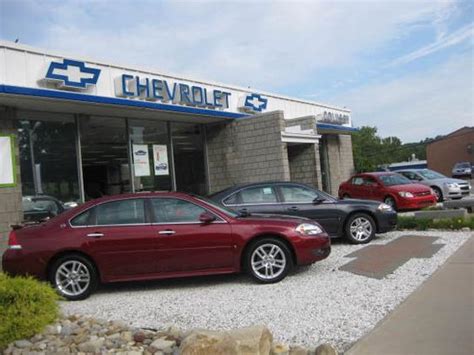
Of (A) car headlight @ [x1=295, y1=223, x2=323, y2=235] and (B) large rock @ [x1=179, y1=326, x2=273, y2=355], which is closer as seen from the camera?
(B) large rock @ [x1=179, y1=326, x2=273, y2=355]

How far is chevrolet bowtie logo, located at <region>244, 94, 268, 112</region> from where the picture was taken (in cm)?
1850

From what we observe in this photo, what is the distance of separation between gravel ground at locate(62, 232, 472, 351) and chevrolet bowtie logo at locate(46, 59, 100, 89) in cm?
569

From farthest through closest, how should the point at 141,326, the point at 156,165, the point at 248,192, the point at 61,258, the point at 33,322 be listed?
the point at 156,165, the point at 248,192, the point at 61,258, the point at 141,326, the point at 33,322

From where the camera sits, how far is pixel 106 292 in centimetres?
805

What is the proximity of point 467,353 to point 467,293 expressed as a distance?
82.4 inches

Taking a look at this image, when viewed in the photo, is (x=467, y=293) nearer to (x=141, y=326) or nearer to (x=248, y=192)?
(x=141, y=326)

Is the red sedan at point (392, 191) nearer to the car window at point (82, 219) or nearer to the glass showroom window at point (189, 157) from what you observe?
the glass showroom window at point (189, 157)

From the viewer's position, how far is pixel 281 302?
659 cm

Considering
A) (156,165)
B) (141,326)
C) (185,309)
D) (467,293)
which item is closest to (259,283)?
(185,309)

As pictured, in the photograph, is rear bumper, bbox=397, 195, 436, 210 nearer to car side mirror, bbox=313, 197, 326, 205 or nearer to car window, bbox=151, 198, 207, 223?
car side mirror, bbox=313, 197, 326, 205

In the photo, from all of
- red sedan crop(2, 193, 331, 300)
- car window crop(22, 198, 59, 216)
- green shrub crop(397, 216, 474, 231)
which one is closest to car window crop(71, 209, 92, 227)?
red sedan crop(2, 193, 331, 300)

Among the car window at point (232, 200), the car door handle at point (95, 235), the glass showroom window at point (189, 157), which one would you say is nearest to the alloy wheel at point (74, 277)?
the car door handle at point (95, 235)

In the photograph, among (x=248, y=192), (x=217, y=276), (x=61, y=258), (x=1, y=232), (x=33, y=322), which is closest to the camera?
(x=33, y=322)

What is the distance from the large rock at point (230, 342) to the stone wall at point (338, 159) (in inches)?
832
